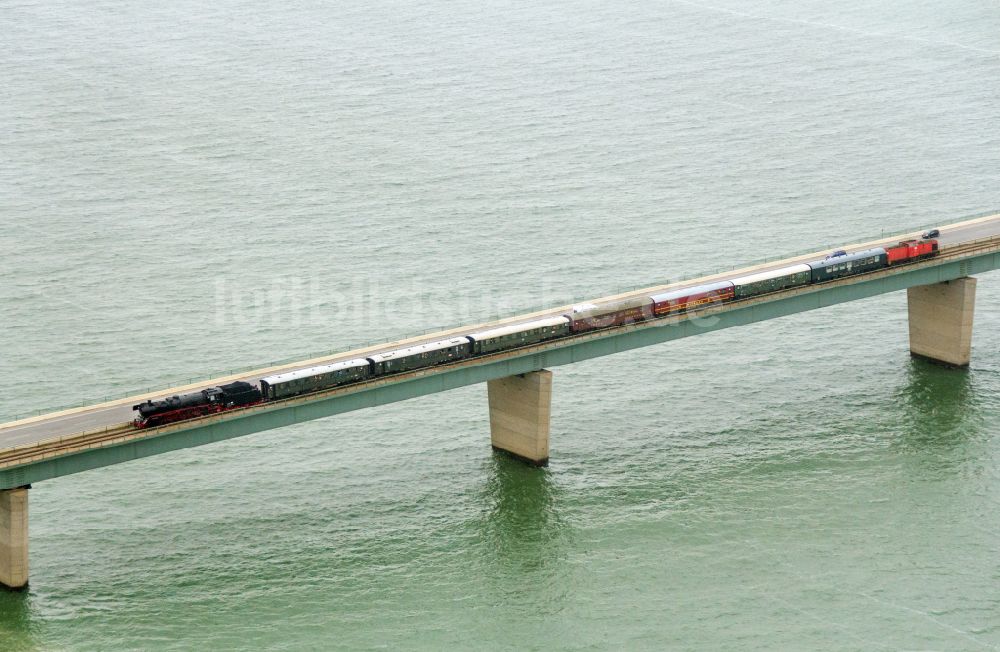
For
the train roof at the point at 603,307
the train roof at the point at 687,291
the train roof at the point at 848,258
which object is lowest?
the train roof at the point at 603,307

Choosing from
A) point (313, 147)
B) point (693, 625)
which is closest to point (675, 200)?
point (313, 147)

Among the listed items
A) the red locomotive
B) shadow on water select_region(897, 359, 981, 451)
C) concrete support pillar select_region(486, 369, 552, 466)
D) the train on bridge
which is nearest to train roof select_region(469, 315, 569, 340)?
the train on bridge

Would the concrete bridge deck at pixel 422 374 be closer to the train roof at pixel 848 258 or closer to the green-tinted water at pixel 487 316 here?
the train roof at pixel 848 258

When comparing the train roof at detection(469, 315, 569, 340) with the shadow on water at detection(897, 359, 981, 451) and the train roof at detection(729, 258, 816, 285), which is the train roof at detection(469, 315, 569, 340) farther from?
the shadow on water at detection(897, 359, 981, 451)

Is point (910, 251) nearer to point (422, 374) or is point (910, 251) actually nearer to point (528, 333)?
point (528, 333)

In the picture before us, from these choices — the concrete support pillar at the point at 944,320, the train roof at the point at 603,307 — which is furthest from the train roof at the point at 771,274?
the concrete support pillar at the point at 944,320

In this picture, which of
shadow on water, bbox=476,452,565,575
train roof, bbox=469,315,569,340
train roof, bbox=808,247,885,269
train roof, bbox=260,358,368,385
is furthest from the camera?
train roof, bbox=808,247,885,269

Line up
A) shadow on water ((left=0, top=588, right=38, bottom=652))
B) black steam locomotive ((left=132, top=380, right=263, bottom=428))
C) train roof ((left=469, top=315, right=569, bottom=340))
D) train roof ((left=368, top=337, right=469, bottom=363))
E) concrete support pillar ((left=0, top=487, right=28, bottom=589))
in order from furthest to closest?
train roof ((left=469, top=315, right=569, bottom=340)) → train roof ((left=368, top=337, right=469, bottom=363)) → black steam locomotive ((left=132, top=380, right=263, bottom=428)) → concrete support pillar ((left=0, top=487, right=28, bottom=589)) → shadow on water ((left=0, top=588, right=38, bottom=652))

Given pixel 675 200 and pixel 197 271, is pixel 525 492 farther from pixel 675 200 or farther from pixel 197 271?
pixel 675 200

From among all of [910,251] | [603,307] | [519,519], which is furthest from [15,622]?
[910,251]
